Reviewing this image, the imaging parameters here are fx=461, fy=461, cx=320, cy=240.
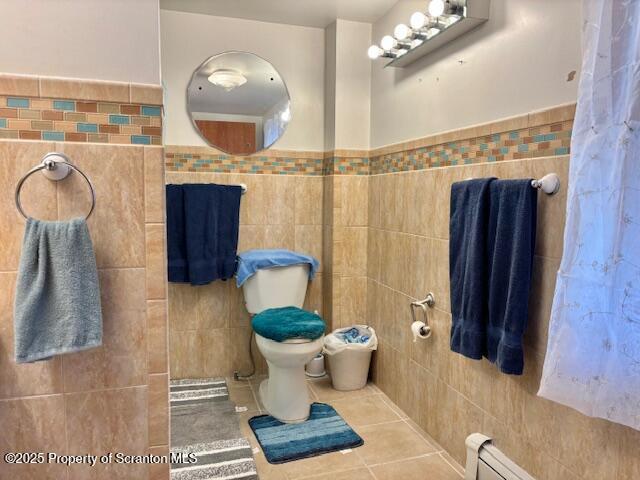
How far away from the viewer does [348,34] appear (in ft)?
9.18

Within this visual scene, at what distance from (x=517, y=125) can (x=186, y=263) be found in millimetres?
1845

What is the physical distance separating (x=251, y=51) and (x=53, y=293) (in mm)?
2066

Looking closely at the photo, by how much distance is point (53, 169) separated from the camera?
1.21 meters

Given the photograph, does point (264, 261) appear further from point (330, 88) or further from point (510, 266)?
point (510, 266)

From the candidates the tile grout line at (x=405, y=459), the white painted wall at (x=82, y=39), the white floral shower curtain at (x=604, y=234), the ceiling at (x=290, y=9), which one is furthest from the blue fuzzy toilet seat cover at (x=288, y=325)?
the ceiling at (x=290, y=9)

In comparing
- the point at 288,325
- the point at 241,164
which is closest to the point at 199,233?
the point at 241,164

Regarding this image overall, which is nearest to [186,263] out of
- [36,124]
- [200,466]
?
[200,466]

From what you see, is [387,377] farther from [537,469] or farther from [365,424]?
[537,469]

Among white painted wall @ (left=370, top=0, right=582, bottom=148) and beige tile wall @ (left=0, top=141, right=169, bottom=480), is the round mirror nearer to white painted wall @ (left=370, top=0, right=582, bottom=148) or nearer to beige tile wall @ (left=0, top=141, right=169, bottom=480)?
white painted wall @ (left=370, top=0, right=582, bottom=148)

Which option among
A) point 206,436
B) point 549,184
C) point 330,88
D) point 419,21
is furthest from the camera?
point 330,88

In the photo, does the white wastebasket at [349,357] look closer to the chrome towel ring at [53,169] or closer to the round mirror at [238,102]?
the round mirror at [238,102]

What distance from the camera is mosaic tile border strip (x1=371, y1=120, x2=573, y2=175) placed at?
1494mm

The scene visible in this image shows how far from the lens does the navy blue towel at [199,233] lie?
8.52 ft

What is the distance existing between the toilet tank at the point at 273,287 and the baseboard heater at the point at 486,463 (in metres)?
1.24
